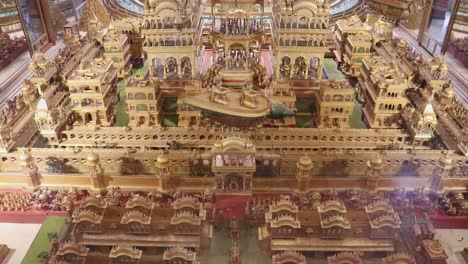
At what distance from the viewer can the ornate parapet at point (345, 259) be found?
990 centimetres

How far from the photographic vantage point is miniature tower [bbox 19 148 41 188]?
42.1 feet

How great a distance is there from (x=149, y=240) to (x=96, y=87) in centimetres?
702

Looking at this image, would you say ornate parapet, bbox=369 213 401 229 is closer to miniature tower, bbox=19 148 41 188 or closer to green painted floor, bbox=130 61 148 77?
miniature tower, bbox=19 148 41 188

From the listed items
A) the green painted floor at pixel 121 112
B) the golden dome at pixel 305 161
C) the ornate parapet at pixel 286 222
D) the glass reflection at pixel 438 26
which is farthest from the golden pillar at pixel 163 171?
the glass reflection at pixel 438 26

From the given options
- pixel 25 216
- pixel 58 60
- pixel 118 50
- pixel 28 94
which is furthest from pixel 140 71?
pixel 25 216

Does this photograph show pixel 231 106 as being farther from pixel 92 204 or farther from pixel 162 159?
pixel 92 204

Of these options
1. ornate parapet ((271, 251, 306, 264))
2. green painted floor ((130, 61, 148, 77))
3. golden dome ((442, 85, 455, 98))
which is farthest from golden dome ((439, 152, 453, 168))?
green painted floor ((130, 61, 148, 77))

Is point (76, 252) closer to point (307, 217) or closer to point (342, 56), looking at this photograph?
point (307, 217)

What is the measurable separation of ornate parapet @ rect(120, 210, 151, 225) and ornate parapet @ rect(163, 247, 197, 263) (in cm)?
122

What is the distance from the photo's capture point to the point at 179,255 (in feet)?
32.8

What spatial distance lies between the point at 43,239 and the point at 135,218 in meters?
2.99

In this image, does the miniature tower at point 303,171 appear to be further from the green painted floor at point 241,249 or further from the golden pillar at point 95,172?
the golden pillar at point 95,172

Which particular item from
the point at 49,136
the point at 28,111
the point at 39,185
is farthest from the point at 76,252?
the point at 28,111

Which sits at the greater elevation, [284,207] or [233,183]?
[284,207]
